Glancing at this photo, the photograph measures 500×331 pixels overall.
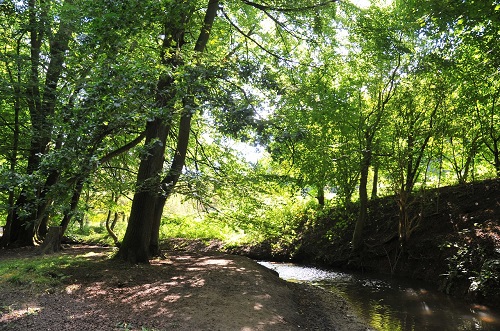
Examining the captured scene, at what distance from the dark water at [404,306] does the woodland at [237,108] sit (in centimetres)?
115

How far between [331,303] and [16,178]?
6.77 meters

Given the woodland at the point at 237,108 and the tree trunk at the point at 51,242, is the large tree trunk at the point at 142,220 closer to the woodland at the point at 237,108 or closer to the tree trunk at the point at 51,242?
the woodland at the point at 237,108

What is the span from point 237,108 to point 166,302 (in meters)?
3.47

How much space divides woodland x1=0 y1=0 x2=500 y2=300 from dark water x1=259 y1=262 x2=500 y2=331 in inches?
45.4

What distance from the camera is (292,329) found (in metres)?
5.59

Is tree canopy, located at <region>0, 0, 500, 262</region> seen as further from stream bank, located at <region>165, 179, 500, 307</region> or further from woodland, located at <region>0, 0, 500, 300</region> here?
stream bank, located at <region>165, 179, 500, 307</region>

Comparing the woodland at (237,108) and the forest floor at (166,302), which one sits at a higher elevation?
the woodland at (237,108)

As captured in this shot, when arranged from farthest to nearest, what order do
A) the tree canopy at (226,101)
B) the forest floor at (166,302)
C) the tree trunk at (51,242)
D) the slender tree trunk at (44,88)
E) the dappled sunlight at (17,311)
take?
the tree trunk at (51,242) → the slender tree trunk at (44,88) → the tree canopy at (226,101) → the forest floor at (166,302) → the dappled sunlight at (17,311)

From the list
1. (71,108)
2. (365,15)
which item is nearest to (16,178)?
(71,108)

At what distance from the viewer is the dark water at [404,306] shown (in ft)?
22.7

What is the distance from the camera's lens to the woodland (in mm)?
5941

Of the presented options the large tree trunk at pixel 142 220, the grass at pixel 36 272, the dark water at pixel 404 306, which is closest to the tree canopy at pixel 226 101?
the large tree trunk at pixel 142 220

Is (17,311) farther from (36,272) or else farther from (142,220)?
(142,220)

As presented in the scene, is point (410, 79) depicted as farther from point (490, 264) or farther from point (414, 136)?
point (490, 264)
